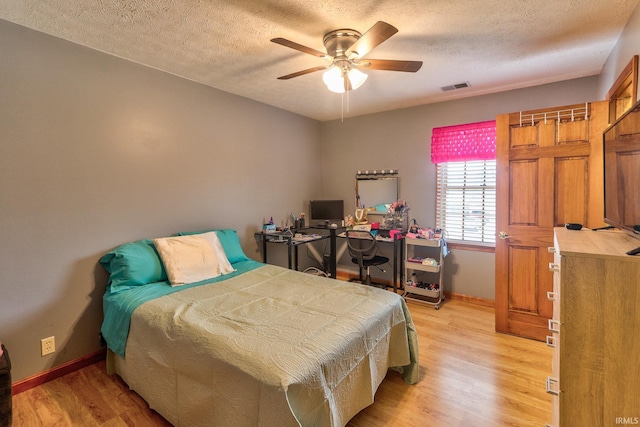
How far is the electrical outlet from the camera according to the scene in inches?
85.4

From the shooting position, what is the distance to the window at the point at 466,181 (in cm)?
354

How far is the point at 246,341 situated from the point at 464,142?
340 cm

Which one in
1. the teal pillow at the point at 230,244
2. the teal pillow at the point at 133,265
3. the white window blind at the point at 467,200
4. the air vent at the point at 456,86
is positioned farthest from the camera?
the white window blind at the point at 467,200

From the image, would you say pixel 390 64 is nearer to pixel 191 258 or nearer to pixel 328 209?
pixel 191 258

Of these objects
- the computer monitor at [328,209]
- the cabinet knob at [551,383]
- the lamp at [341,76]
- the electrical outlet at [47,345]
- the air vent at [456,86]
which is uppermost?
the air vent at [456,86]

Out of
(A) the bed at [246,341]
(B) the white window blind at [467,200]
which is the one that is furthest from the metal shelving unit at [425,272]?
(A) the bed at [246,341]

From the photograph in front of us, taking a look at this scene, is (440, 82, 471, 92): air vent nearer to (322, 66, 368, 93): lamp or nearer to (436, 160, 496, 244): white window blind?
(436, 160, 496, 244): white window blind

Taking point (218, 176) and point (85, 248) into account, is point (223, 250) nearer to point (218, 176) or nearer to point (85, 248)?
point (218, 176)

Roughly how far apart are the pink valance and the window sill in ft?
3.44

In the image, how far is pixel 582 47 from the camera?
235 cm

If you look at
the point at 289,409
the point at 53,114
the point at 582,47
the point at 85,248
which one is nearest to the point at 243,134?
the point at 53,114

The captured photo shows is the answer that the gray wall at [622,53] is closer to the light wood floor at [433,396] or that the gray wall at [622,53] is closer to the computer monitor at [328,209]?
the light wood floor at [433,396]

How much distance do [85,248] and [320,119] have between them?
358 cm

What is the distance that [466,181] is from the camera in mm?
3719
